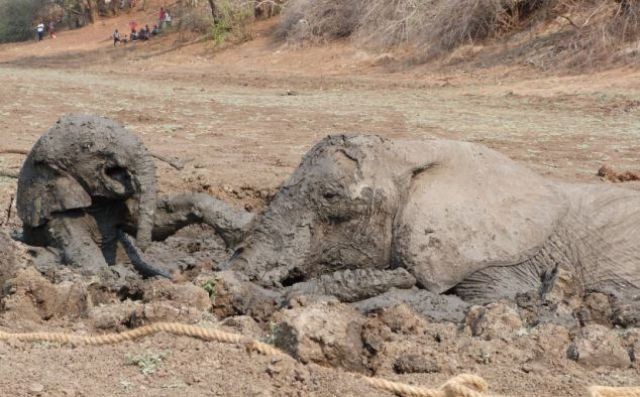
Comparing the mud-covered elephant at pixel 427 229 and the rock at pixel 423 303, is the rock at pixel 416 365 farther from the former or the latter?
the mud-covered elephant at pixel 427 229

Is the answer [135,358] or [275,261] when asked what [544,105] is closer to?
[275,261]

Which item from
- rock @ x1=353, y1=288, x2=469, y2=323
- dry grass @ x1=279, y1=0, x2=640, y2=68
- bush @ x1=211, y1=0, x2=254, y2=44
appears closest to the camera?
rock @ x1=353, y1=288, x2=469, y2=323

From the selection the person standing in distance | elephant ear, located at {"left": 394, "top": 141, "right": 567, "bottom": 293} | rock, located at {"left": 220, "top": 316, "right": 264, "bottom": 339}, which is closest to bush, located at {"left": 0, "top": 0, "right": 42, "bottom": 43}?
the person standing in distance

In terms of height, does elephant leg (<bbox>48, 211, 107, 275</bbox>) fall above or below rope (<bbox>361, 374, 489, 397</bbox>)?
above

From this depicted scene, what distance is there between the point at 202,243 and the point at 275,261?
1.20 m

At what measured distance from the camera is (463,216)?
5035 millimetres

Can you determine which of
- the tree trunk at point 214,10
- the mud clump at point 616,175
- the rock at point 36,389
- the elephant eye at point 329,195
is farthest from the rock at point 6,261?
the tree trunk at point 214,10

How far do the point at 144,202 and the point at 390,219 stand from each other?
1305mm

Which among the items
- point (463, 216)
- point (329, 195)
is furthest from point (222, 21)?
point (463, 216)

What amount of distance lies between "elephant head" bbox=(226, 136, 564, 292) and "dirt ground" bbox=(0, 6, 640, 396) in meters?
0.62

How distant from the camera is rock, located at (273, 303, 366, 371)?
3.85 meters

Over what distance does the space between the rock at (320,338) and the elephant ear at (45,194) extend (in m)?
1.83

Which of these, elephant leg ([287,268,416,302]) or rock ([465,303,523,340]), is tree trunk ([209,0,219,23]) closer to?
elephant leg ([287,268,416,302])

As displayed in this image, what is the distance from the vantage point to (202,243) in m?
6.15
